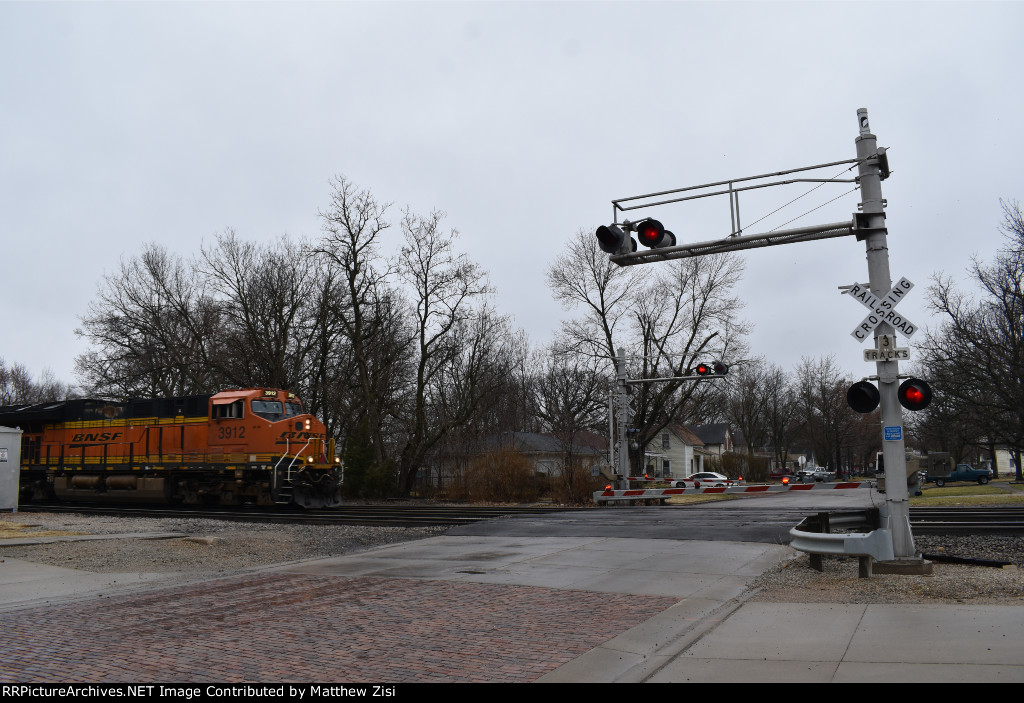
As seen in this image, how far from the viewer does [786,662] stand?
553 centimetres

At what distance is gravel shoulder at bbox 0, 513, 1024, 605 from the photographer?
8.10 meters

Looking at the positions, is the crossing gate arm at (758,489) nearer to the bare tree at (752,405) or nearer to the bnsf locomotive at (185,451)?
the bnsf locomotive at (185,451)

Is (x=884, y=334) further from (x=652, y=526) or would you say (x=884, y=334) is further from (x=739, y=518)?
(x=739, y=518)

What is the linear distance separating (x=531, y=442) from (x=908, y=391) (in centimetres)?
5339

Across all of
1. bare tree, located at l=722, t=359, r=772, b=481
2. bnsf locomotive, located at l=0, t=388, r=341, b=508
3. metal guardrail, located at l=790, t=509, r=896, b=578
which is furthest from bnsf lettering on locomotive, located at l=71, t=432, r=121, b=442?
bare tree, located at l=722, t=359, r=772, b=481

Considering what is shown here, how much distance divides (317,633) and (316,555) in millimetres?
6369

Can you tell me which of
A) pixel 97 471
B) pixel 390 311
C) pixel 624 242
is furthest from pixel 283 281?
pixel 624 242

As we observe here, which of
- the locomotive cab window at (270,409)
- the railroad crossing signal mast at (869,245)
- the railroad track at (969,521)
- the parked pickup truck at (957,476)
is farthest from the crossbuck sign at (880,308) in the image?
the parked pickup truck at (957,476)

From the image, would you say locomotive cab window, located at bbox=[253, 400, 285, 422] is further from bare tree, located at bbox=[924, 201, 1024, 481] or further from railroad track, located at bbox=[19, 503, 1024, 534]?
bare tree, located at bbox=[924, 201, 1024, 481]

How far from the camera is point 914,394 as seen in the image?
949cm

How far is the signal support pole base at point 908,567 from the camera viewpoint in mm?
9031

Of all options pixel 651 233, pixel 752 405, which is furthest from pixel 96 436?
pixel 752 405

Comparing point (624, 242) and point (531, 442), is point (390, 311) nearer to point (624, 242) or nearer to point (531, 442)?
point (531, 442)

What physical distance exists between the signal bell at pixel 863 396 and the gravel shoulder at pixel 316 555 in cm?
219
